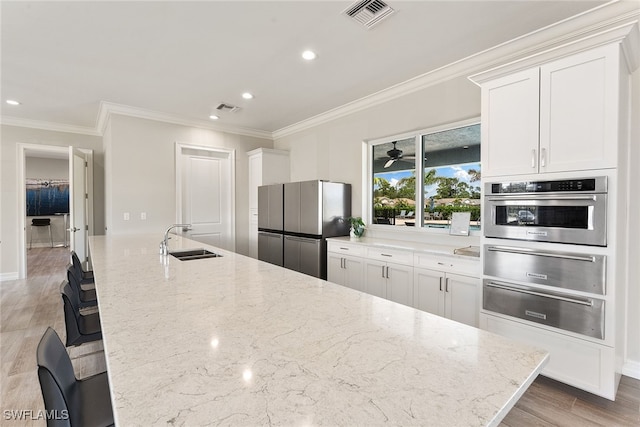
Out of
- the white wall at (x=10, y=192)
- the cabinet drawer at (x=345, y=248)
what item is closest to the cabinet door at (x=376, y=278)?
the cabinet drawer at (x=345, y=248)

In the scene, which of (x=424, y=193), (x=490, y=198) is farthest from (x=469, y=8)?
(x=424, y=193)

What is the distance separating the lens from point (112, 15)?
232 centimetres

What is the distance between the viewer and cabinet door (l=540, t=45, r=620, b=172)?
190cm

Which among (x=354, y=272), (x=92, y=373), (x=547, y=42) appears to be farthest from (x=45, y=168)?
(x=547, y=42)

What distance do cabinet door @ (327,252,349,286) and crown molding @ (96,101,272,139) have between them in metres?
2.99

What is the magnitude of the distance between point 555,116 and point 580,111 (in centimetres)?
13

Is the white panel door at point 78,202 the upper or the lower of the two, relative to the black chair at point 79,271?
upper

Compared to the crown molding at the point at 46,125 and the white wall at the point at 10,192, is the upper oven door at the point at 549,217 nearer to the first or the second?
the crown molding at the point at 46,125

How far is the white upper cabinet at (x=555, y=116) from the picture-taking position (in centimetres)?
191

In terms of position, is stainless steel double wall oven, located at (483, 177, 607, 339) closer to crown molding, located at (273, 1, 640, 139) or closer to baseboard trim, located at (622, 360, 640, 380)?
baseboard trim, located at (622, 360, 640, 380)

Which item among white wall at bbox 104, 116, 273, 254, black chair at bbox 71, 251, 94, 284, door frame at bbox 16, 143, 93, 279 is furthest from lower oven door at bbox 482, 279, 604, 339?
door frame at bbox 16, 143, 93, 279

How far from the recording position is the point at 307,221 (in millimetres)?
4137

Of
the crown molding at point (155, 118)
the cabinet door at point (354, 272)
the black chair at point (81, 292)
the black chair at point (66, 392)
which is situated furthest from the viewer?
the crown molding at point (155, 118)

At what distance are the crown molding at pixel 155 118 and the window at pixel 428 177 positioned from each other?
259 cm
